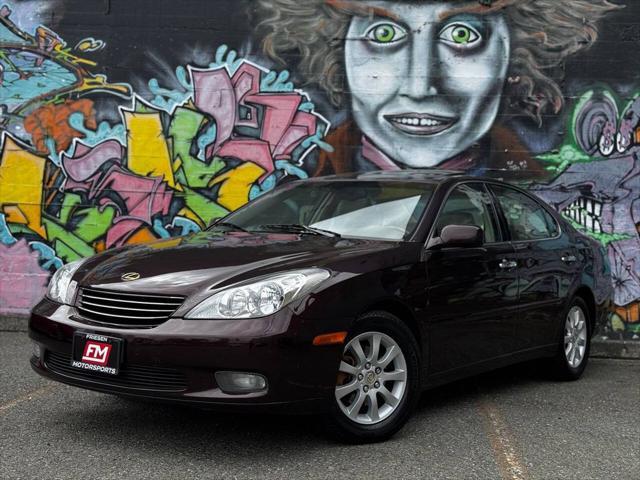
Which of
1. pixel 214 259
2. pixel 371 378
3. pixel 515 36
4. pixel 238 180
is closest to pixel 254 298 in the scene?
pixel 214 259

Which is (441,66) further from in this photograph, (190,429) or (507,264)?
(190,429)

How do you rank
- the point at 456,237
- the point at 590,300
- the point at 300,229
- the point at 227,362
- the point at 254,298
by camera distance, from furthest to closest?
the point at 590,300 → the point at 300,229 → the point at 456,237 → the point at 254,298 → the point at 227,362

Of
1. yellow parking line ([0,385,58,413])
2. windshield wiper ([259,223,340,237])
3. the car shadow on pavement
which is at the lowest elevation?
yellow parking line ([0,385,58,413])

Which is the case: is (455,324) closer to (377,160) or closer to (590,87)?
(377,160)

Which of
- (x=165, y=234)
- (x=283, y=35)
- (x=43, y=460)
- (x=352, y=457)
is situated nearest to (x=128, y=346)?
(x=43, y=460)

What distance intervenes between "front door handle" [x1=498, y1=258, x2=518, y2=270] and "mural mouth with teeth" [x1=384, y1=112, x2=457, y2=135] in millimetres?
3402

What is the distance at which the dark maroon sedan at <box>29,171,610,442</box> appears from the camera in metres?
3.90

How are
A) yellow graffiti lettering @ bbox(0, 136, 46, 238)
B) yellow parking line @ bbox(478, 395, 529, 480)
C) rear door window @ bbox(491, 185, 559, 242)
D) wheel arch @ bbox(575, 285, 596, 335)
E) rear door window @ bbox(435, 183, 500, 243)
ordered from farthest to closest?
yellow graffiti lettering @ bbox(0, 136, 46, 238), wheel arch @ bbox(575, 285, 596, 335), rear door window @ bbox(491, 185, 559, 242), rear door window @ bbox(435, 183, 500, 243), yellow parking line @ bbox(478, 395, 529, 480)

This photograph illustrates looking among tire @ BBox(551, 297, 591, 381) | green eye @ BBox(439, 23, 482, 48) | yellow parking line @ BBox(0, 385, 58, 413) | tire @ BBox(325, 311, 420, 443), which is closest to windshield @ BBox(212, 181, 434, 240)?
tire @ BBox(325, 311, 420, 443)

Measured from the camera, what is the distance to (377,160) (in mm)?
8688

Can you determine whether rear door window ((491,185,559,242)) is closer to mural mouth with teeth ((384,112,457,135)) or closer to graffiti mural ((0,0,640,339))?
graffiti mural ((0,0,640,339))

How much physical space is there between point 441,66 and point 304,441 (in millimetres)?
5405

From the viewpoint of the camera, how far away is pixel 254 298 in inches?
156

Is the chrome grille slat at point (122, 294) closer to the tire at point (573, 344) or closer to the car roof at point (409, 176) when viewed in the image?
the car roof at point (409, 176)
